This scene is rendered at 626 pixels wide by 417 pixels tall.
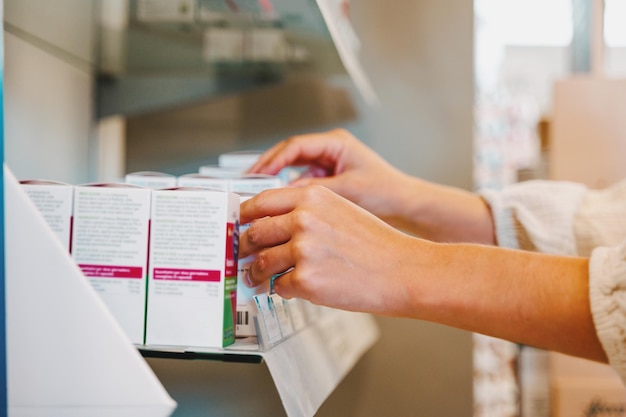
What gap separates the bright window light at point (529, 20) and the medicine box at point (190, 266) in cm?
357

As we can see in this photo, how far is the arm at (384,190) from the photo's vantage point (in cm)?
116

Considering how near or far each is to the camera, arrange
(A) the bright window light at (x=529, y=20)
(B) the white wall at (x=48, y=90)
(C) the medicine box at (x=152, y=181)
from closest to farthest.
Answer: (C) the medicine box at (x=152, y=181) < (B) the white wall at (x=48, y=90) < (A) the bright window light at (x=529, y=20)

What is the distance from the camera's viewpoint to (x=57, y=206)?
0.65m

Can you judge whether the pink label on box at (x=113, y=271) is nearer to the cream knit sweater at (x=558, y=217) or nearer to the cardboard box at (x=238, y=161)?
the cardboard box at (x=238, y=161)

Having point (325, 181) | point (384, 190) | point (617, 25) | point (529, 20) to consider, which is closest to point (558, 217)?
point (384, 190)

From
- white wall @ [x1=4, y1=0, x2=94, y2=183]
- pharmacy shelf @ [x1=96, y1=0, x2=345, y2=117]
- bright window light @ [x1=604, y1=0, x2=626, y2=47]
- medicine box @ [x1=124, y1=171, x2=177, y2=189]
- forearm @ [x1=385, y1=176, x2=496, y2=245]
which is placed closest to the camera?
medicine box @ [x1=124, y1=171, x2=177, y2=189]

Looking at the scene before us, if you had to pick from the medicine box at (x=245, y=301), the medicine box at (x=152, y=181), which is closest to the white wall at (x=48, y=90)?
the medicine box at (x=152, y=181)

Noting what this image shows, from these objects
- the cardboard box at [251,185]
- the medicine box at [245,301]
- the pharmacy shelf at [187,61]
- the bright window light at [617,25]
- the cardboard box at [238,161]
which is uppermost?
the bright window light at [617,25]

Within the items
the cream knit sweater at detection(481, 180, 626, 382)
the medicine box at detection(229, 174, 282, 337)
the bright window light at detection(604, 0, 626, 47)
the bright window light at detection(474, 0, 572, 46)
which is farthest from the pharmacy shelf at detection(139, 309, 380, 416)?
the bright window light at detection(474, 0, 572, 46)

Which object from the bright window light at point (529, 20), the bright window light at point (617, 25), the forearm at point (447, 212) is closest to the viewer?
the forearm at point (447, 212)

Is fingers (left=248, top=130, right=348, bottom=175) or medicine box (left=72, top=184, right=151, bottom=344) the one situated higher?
fingers (left=248, top=130, right=348, bottom=175)

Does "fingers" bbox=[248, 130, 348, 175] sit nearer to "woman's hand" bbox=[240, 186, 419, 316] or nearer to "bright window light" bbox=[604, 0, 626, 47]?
"woman's hand" bbox=[240, 186, 419, 316]

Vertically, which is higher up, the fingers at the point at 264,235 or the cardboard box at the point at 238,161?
the cardboard box at the point at 238,161

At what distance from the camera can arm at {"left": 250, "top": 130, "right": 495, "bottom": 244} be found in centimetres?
116
